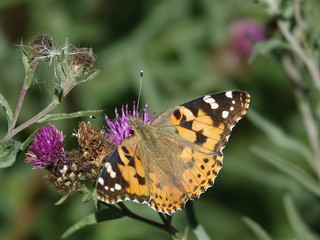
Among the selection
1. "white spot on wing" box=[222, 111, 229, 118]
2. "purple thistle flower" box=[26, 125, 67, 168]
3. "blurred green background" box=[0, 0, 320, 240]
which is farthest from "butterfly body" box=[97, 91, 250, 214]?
"blurred green background" box=[0, 0, 320, 240]

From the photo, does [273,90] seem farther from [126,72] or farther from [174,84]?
[126,72]

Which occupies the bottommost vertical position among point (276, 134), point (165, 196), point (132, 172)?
point (276, 134)

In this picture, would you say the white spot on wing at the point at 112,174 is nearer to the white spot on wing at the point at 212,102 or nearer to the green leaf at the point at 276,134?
the white spot on wing at the point at 212,102

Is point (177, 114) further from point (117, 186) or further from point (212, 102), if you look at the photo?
point (117, 186)

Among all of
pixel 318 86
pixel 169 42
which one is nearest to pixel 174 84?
pixel 169 42

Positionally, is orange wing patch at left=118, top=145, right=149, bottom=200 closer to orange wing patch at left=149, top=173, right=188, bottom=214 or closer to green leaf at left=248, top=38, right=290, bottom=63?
orange wing patch at left=149, top=173, right=188, bottom=214

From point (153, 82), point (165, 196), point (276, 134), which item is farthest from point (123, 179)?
point (153, 82)
